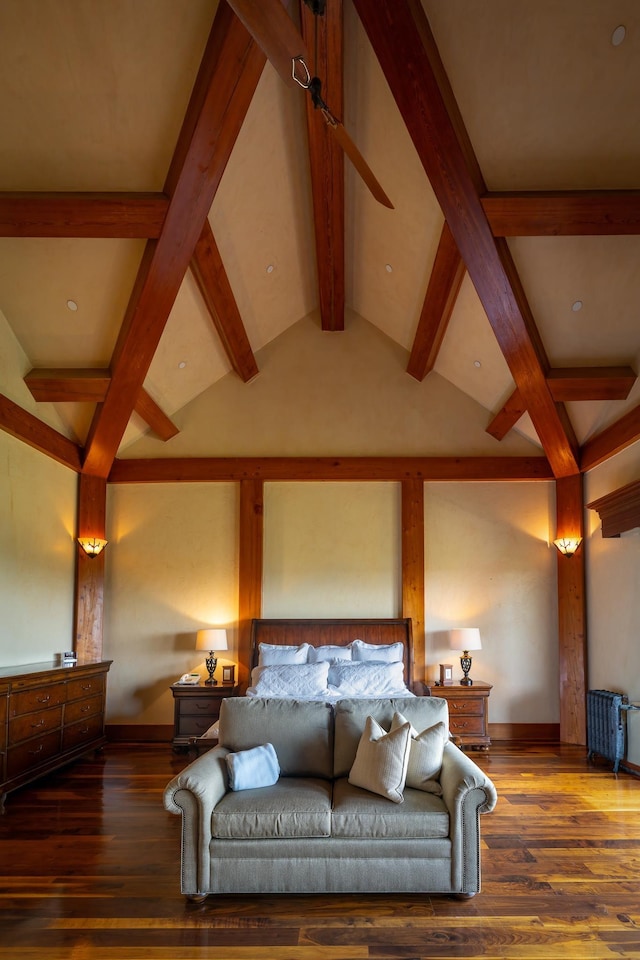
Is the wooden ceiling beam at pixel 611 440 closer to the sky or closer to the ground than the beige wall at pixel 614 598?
closer to the sky

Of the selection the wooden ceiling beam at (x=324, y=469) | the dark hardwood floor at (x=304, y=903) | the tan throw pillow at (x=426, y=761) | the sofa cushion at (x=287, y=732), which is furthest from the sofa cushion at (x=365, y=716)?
the wooden ceiling beam at (x=324, y=469)

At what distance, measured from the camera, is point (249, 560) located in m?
7.82

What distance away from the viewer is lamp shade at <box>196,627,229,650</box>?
736 cm

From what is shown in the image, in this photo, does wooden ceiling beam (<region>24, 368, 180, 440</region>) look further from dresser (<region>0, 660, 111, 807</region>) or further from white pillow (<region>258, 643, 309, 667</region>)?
white pillow (<region>258, 643, 309, 667</region>)

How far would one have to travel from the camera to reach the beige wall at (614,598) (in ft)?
20.6

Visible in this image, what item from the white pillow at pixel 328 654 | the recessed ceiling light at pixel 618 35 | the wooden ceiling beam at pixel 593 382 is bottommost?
the white pillow at pixel 328 654

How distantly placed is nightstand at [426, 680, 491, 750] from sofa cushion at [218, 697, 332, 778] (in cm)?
312

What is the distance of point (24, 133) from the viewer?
4496mm

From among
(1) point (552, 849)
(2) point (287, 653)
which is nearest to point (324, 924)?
(1) point (552, 849)

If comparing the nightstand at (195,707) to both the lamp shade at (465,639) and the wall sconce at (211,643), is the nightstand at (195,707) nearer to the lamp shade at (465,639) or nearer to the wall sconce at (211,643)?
the wall sconce at (211,643)

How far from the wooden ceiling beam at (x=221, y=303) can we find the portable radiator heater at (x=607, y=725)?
463 cm

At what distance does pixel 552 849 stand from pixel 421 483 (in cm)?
421

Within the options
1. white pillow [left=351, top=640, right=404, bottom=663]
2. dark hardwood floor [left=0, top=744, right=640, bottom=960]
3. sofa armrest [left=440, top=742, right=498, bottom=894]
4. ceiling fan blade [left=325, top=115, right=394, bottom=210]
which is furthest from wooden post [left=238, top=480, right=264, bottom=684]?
ceiling fan blade [left=325, top=115, right=394, bottom=210]

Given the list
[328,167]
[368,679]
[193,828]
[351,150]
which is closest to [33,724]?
[193,828]
